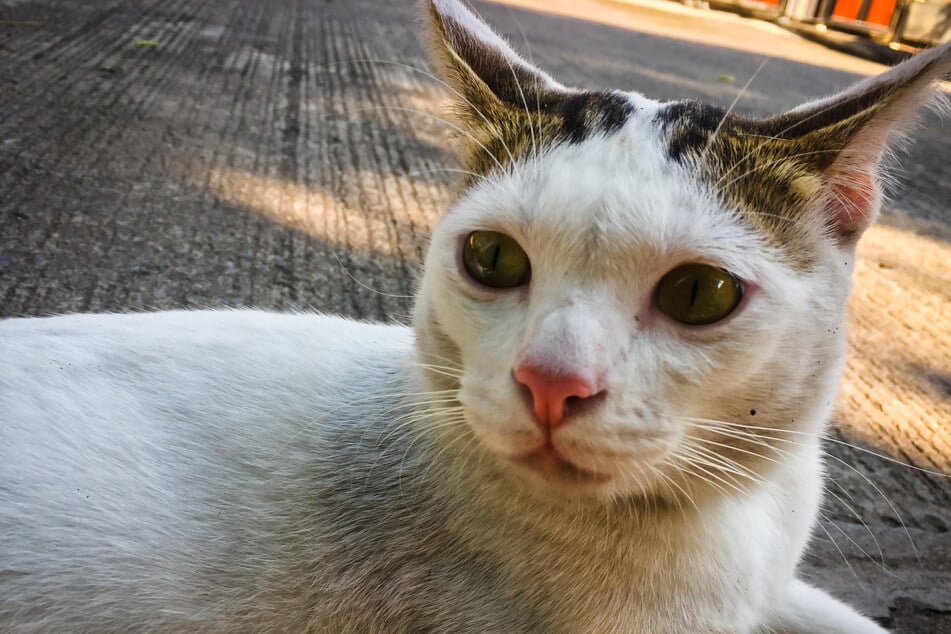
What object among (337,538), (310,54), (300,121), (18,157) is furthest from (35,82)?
(337,538)

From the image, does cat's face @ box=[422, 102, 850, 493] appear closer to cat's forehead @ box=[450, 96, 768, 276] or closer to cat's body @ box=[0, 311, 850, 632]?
cat's forehead @ box=[450, 96, 768, 276]

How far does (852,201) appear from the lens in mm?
1214

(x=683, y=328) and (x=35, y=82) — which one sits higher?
(x=683, y=328)

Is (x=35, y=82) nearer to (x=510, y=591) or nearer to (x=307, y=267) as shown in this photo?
(x=307, y=267)

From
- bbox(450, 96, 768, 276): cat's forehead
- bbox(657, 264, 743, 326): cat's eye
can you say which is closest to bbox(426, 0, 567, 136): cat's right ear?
bbox(450, 96, 768, 276): cat's forehead

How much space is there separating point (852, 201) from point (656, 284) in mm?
404

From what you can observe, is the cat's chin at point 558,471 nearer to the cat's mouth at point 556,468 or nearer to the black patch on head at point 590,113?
the cat's mouth at point 556,468

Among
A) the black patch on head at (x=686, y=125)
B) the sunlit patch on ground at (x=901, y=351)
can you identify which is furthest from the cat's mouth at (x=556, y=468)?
the sunlit patch on ground at (x=901, y=351)

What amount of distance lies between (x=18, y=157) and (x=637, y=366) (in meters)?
2.46

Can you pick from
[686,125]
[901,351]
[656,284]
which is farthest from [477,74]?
[901,351]

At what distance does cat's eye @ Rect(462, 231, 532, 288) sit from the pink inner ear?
0.51 m

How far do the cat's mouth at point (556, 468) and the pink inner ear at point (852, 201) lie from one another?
582mm

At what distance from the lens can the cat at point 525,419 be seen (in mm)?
1045

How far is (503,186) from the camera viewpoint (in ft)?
3.88
